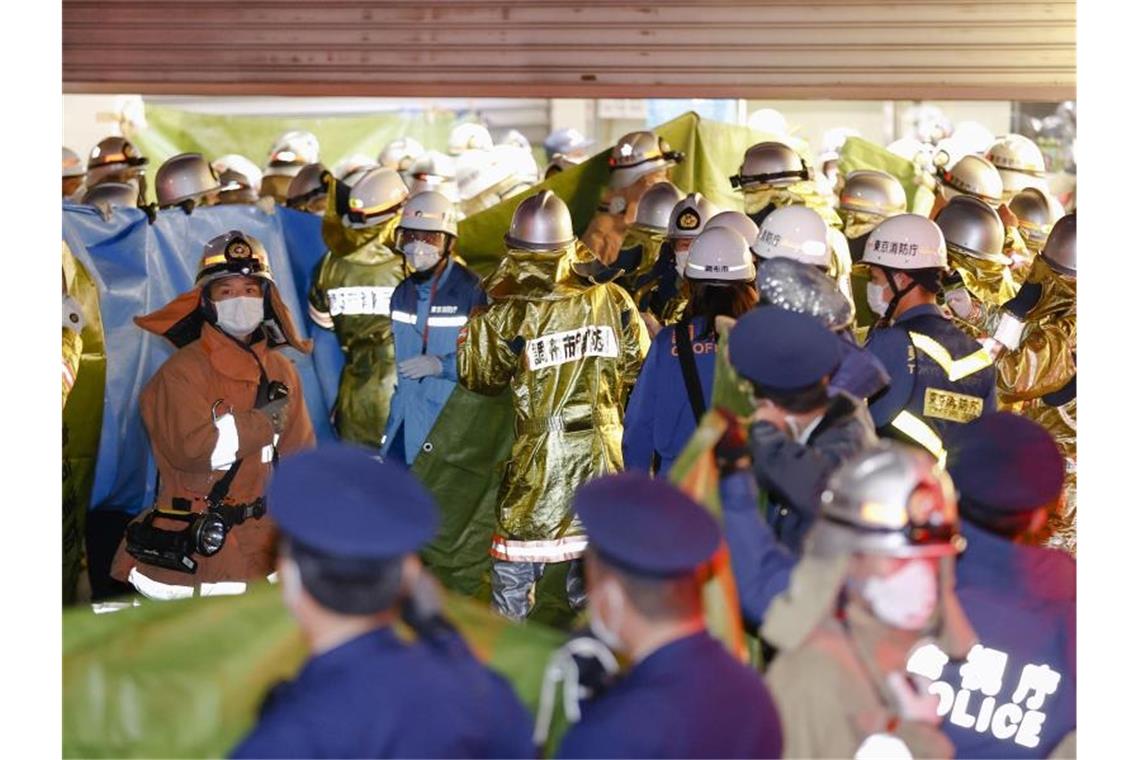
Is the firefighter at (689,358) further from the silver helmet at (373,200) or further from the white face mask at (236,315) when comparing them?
the silver helmet at (373,200)

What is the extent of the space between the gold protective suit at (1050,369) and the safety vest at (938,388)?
1132 mm

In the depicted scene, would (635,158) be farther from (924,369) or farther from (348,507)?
(348,507)

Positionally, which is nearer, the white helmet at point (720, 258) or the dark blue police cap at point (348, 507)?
the dark blue police cap at point (348, 507)

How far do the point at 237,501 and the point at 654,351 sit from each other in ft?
6.25

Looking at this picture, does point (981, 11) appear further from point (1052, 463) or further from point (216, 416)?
point (1052, 463)

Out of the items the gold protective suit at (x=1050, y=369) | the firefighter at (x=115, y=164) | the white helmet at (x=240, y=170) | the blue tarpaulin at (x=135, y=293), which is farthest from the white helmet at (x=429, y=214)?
the white helmet at (x=240, y=170)

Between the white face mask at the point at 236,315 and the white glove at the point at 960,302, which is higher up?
the white glove at the point at 960,302

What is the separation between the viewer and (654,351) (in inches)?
306

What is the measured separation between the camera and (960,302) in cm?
966

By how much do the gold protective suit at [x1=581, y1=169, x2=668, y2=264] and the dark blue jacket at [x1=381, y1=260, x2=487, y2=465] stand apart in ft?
7.18

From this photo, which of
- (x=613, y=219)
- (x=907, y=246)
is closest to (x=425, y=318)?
(x=613, y=219)

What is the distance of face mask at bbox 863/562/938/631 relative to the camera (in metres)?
4.09

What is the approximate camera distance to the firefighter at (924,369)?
23.7ft

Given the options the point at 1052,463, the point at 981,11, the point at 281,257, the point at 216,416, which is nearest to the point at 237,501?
the point at 216,416
